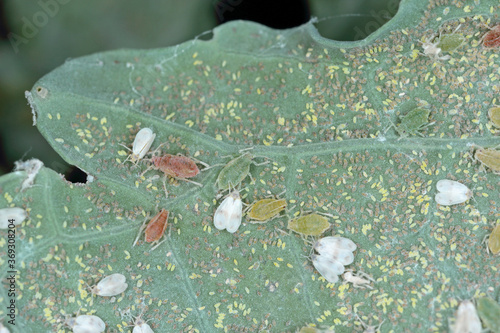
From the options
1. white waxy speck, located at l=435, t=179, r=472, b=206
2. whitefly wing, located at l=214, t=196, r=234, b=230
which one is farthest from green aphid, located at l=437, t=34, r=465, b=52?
whitefly wing, located at l=214, t=196, r=234, b=230

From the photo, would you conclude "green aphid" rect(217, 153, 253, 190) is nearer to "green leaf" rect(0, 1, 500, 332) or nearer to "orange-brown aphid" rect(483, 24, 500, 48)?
"green leaf" rect(0, 1, 500, 332)

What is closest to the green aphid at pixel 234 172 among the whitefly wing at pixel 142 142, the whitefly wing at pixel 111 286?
the whitefly wing at pixel 142 142

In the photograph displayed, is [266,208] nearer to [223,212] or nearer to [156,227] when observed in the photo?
[223,212]

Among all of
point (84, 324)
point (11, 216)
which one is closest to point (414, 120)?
point (84, 324)

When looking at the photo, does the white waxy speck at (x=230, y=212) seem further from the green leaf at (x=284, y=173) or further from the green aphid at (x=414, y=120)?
the green aphid at (x=414, y=120)

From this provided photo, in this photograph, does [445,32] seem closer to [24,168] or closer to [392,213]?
[392,213]
